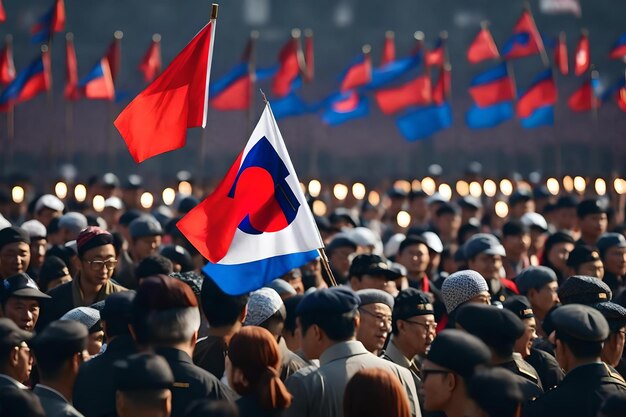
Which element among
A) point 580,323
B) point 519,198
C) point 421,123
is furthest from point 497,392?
point 421,123

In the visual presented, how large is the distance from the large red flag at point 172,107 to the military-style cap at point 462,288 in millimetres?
1785

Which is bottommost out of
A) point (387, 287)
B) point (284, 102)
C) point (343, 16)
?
point (387, 287)

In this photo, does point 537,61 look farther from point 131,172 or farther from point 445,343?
point 445,343

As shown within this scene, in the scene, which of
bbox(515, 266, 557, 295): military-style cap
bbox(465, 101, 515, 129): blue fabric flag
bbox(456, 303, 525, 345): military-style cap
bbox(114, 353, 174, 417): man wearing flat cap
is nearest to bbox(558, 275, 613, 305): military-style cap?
bbox(515, 266, 557, 295): military-style cap

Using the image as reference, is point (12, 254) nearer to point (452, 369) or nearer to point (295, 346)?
point (295, 346)

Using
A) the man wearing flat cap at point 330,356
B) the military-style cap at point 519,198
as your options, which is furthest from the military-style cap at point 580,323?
the military-style cap at point 519,198

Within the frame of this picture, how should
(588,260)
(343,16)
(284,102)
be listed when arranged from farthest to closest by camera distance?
(343,16) → (284,102) → (588,260)

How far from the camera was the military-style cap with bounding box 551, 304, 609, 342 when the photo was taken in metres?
5.89

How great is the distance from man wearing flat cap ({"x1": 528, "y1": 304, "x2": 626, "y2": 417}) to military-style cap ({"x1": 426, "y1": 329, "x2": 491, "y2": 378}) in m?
0.83

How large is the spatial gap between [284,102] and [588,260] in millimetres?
11731

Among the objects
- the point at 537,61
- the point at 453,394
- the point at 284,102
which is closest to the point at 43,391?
the point at 453,394

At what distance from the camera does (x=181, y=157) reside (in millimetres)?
30969

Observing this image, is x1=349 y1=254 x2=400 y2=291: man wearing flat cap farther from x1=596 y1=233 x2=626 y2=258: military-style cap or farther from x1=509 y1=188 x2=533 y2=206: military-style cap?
x1=509 y1=188 x2=533 y2=206: military-style cap

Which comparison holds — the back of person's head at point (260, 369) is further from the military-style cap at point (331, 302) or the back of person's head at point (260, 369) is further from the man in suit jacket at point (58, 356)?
the man in suit jacket at point (58, 356)
